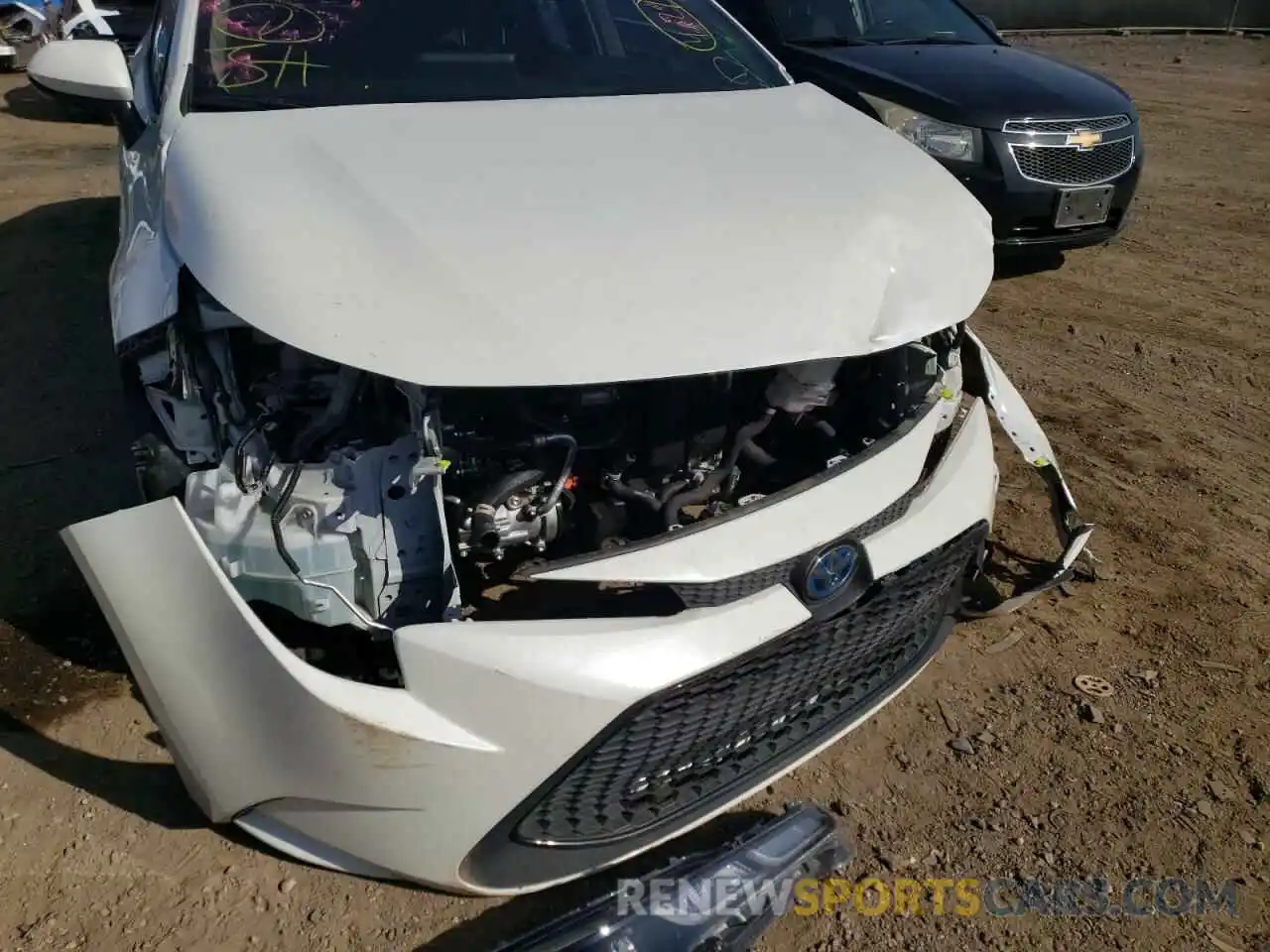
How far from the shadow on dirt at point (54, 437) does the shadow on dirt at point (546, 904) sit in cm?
122

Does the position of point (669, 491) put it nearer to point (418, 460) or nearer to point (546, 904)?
point (418, 460)

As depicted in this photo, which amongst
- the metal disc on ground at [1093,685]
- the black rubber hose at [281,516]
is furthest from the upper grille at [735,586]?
the metal disc on ground at [1093,685]

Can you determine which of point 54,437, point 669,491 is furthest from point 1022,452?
point 54,437

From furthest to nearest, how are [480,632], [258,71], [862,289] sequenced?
[258,71]
[862,289]
[480,632]

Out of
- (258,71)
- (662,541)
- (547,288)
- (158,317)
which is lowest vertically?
(662,541)

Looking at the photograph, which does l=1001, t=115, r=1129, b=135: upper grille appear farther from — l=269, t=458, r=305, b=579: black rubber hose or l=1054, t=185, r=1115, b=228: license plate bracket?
l=269, t=458, r=305, b=579: black rubber hose

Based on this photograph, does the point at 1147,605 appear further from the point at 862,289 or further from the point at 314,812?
the point at 314,812

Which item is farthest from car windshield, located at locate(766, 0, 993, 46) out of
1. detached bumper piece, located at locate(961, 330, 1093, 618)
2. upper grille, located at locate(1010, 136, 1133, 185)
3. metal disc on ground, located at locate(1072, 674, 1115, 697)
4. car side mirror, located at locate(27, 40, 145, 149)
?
metal disc on ground, located at locate(1072, 674, 1115, 697)

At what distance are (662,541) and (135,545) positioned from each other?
0.92 m

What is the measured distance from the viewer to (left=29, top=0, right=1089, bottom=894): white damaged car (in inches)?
66.0

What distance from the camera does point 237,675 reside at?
1.67 m

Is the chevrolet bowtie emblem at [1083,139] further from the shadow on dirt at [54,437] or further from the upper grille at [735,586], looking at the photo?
the shadow on dirt at [54,437]

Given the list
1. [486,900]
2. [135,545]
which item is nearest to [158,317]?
Answer: [135,545]

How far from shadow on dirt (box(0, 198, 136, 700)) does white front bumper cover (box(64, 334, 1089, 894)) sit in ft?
3.07
